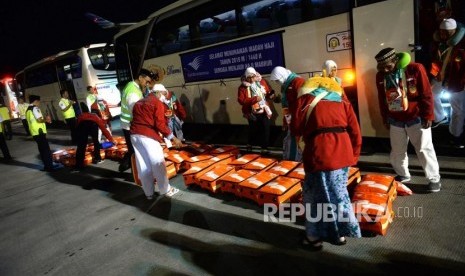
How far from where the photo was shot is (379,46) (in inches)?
196

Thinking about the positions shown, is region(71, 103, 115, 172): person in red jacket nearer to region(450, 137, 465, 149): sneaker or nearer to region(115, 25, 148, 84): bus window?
region(115, 25, 148, 84): bus window

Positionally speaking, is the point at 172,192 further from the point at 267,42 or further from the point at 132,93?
the point at 267,42

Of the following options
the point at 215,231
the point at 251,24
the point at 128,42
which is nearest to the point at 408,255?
the point at 215,231

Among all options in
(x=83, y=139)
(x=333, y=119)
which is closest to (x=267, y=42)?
(x=333, y=119)

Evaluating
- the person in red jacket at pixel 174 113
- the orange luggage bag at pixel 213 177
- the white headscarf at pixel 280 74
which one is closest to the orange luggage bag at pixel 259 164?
the orange luggage bag at pixel 213 177

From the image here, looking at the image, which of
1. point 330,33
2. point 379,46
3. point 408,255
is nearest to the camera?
point 408,255

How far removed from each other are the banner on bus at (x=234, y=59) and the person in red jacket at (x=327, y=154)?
356 centimetres

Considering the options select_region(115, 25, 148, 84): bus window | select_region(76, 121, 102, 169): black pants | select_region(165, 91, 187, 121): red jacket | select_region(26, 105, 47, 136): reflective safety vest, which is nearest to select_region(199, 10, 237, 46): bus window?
select_region(165, 91, 187, 121): red jacket

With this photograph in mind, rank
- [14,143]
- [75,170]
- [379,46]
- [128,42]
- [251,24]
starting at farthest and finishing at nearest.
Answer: [14,143]
[128,42]
[75,170]
[251,24]
[379,46]

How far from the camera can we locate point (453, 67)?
16.1ft

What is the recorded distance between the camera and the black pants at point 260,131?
6.46 m

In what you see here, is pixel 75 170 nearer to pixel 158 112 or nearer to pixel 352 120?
pixel 158 112

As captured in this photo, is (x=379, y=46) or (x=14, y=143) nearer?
(x=379, y=46)

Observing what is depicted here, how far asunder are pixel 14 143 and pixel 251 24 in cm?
1443
